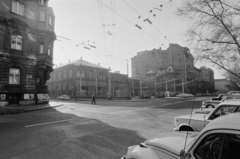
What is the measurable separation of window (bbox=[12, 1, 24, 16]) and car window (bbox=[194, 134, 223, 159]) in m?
26.0

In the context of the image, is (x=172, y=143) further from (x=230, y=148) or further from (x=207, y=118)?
(x=207, y=118)

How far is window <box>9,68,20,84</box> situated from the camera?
1948 cm

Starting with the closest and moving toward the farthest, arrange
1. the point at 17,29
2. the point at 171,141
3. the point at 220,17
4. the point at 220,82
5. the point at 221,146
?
the point at 221,146 < the point at 171,141 < the point at 220,17 < the point at 17,29 < the point at 220,82

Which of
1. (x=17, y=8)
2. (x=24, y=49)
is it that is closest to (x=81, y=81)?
(x=24, y=49)

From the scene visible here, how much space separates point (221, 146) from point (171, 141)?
2.33 feet

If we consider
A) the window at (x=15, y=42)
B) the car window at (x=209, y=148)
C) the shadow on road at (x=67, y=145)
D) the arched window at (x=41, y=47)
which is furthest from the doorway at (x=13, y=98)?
the car window at (x=209, y=148)

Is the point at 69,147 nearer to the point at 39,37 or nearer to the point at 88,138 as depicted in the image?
the point at 88,138

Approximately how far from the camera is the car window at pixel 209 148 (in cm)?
169

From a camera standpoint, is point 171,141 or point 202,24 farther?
point 202,24

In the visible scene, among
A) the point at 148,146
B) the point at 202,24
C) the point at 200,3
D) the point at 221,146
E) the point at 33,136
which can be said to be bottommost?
the point at 33,136

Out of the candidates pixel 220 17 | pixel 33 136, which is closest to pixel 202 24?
pixel 220 17

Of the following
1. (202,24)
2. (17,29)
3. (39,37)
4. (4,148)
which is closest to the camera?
(4,148)

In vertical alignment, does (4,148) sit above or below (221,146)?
below

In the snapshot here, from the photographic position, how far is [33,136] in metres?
5.55
